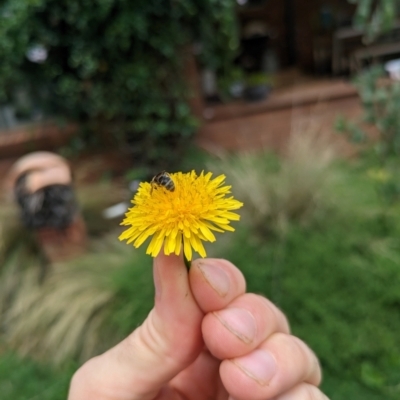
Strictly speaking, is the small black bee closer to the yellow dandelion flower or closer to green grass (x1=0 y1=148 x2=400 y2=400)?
the yellow dandelion flower

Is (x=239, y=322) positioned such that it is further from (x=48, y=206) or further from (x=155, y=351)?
(x=48, y=206)

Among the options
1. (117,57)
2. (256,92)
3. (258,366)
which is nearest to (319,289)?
(258,366)

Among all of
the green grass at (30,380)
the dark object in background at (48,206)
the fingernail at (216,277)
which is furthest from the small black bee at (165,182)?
the dark object in background at (48,206)

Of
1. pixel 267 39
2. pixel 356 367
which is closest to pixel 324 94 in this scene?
pixel 267 39

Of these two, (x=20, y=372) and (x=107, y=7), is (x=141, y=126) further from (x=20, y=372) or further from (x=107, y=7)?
(x=20, y=372)

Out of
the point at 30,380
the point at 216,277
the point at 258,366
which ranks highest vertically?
the point at 216,277

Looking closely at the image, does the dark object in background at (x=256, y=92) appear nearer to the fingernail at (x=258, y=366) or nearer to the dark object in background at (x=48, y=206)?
the dark object in background at (x=48, y=206)

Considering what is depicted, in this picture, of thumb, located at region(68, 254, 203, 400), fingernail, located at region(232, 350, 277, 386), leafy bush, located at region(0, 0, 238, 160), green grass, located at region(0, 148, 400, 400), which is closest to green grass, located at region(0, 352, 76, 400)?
green grass, located at region(0, 148, 400, 400)
